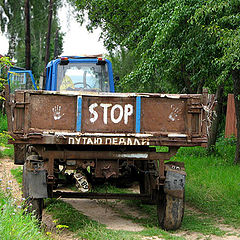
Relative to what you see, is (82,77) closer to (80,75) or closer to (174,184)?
(80,75)

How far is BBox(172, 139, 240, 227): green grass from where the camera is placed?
7.69 m

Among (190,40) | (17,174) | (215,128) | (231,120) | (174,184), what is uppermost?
(190,40)

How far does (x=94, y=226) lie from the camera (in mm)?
6367

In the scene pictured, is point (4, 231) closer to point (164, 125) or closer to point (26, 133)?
point (26, 133)

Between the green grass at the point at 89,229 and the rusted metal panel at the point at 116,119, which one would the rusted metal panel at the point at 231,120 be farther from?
the rusted metal panel at the point at 116,119

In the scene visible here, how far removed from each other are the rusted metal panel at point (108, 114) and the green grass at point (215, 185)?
94.2 inches

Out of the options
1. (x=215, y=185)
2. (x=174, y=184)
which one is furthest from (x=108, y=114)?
(x=215, y=185)

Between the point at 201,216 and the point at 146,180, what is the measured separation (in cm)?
108

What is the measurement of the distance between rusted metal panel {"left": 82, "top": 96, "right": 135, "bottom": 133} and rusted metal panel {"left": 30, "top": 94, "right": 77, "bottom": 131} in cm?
16

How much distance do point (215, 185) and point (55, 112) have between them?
425cm

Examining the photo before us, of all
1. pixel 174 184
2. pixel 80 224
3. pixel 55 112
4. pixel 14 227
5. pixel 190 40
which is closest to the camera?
pixel 14 227

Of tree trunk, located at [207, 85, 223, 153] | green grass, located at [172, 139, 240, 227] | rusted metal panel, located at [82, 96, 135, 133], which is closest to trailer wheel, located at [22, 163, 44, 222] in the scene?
rusted metal panel, located at [82, 96, 135, 133]

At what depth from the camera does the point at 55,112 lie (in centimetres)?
607

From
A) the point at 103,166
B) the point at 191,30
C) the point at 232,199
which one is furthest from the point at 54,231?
the point at 191,30
